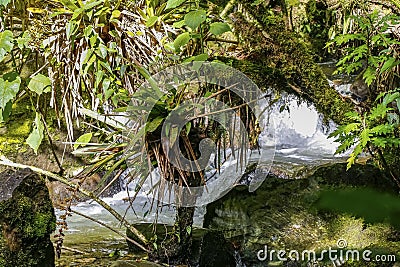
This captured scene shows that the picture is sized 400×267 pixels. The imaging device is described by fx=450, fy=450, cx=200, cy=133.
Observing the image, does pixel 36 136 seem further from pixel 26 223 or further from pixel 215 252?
pixel 215 252

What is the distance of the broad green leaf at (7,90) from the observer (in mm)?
2084

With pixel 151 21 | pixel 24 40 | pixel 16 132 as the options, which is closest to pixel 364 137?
pixel 151 21

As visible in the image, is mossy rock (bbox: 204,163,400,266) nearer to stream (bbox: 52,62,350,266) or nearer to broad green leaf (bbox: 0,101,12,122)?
Result: stream (bbox: 52,62,350,266)

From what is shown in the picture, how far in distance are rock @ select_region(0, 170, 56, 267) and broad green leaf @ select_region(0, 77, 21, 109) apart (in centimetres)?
Result: 33

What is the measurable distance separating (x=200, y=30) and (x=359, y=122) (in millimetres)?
954

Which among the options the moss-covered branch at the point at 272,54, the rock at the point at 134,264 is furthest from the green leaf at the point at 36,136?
the moss-covered branch at the point at 272,54

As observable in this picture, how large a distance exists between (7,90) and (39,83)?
251 millimetres

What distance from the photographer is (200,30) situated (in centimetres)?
209

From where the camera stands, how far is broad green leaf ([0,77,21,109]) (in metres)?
2.08

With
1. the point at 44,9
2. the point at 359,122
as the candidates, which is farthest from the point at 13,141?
the point at 359,122

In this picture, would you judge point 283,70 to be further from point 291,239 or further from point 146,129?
point 291,239

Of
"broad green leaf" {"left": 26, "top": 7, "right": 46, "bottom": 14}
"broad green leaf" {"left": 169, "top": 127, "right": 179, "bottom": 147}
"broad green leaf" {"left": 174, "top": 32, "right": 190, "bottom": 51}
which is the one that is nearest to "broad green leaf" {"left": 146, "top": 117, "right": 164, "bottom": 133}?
"broad green leaf" {"left": 169, "top": 127, "right": 179, "bottom": 147}

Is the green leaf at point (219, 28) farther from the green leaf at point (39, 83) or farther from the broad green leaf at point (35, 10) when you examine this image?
the broad green leaf at point (35, 10)

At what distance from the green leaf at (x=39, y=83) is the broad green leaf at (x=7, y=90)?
171mm
